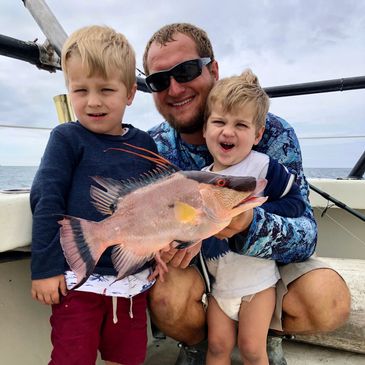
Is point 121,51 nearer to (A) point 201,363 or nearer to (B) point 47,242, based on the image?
(B) point 47,242

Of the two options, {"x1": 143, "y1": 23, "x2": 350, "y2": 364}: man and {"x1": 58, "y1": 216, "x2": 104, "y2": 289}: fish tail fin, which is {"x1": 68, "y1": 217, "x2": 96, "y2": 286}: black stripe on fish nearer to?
{"x1": 58, "y1": 216, "x2": 104, "y2": 289}: fish tail fin

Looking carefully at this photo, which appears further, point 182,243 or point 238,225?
point 238,225

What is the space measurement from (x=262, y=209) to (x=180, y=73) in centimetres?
86

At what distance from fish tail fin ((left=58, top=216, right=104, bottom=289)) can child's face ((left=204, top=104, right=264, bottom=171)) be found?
0.69m

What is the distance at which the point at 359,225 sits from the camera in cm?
353

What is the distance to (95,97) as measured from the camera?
1434 mm

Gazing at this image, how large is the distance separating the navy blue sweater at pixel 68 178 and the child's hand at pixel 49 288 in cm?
2

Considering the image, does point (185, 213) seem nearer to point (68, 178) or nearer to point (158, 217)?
point (158, 217)

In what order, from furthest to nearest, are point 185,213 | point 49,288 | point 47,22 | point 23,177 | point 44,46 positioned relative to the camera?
point 23,177 → point 47,22 → point 44,46 → point 49,288 → point 185,213

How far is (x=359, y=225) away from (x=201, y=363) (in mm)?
2330

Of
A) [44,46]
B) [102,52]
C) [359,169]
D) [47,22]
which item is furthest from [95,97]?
[359,169]

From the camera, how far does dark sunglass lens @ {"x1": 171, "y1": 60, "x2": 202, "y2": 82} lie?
6.30 ft

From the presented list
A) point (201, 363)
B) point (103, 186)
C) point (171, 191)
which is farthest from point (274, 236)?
point (201, 363)

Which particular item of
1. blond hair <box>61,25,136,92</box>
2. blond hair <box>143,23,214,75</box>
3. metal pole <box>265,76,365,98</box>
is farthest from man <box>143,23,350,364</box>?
metal pole <box>265,76,365,98</box>
